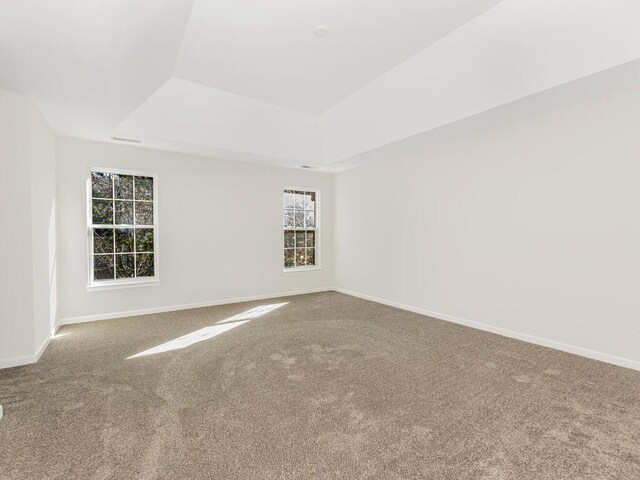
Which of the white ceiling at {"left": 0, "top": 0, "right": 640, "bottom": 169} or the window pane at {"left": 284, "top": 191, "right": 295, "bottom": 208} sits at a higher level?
the white ceiling at {"left": 0, "top": 0, "right": 640, "bottom": 169}

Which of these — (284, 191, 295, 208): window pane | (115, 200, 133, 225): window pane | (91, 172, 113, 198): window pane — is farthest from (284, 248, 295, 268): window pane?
(91, 172, 113, 198): window pane

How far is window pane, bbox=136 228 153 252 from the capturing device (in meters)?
4.78

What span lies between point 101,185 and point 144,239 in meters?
0.94

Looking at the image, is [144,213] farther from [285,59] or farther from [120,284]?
[285,59]

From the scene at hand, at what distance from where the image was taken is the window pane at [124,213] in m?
4.63

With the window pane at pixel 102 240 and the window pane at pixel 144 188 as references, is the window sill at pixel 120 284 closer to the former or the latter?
the window pane at pixel 102 240

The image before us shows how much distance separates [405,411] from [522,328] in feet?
7.32

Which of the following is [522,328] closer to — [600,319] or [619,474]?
[600,319]

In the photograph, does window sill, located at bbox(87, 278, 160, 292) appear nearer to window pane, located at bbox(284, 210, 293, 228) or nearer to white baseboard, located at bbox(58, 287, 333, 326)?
white baseboard, located at bbox(58, 287, 333, 326)

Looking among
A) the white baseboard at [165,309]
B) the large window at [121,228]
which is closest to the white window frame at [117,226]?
the large window at [121,228]

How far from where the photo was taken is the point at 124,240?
4.70 meters

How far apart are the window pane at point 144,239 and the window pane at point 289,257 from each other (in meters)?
2.36

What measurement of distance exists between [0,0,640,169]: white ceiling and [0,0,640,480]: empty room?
0.07 feet

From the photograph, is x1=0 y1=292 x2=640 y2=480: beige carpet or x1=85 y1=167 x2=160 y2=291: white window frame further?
x1=85 y1=167 x2=160 y2=291: white window frame
